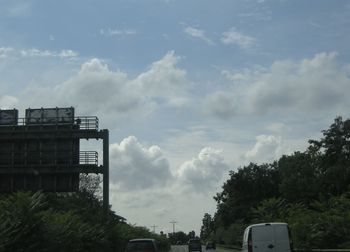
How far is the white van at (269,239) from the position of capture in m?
24.6

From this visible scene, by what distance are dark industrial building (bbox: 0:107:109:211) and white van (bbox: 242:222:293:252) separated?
2074cm

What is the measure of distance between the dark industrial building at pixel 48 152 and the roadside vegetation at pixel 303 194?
48.5ft

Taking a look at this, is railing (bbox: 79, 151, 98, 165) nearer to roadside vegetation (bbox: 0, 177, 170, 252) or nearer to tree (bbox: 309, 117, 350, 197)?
roadside vegetation (bbox: 0, 177, 170, 252)

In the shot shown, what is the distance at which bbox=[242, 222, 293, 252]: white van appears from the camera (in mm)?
24562

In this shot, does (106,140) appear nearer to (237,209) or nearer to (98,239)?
(98,239)

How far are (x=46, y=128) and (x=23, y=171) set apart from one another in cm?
334

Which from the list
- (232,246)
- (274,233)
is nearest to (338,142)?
(232,246)

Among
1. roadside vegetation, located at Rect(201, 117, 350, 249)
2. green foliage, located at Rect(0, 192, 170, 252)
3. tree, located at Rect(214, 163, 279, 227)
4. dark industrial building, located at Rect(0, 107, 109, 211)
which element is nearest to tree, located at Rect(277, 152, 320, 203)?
roadside vegetation, located at Rect(201, 117, 350, 249)

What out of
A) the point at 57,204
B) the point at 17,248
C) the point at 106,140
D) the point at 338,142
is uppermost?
the point at 338,142

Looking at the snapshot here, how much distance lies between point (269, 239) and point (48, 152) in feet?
76.7

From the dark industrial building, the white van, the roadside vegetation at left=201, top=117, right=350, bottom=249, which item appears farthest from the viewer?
the dark industrial building

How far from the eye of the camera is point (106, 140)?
44812 mm

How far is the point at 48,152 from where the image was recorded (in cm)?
4444

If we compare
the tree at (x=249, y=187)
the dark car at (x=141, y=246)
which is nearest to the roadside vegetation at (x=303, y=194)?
the tree at (x=249, y=187)
